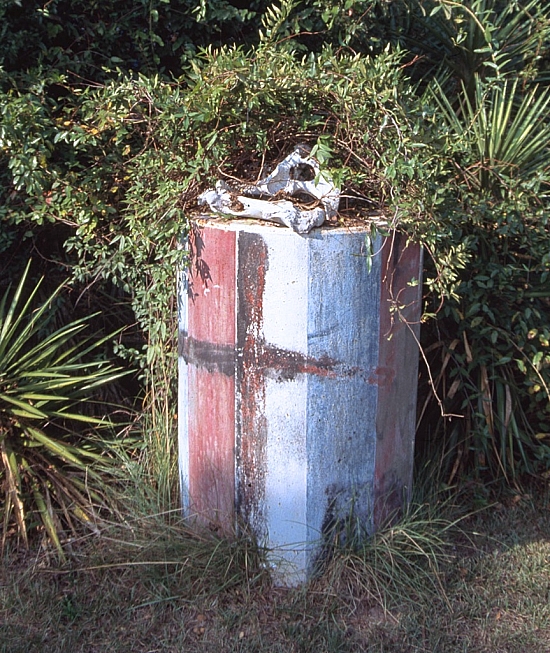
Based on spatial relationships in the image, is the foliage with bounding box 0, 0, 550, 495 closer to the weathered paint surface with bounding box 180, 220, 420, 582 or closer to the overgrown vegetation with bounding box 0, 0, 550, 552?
the overgrown vegetation with bounding box 0, 0, 550, 552

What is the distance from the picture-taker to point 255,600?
3414mm

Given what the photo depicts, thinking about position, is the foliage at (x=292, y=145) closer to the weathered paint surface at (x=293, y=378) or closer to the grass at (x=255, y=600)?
the weathered paint surface at (x=293, y=378)

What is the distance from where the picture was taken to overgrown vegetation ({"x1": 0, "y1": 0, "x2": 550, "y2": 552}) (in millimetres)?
3445

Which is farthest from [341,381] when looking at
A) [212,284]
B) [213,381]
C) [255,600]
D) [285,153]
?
[285,153]

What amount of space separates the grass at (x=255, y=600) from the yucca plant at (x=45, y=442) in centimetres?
21

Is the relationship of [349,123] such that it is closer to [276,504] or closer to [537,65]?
[276,504]

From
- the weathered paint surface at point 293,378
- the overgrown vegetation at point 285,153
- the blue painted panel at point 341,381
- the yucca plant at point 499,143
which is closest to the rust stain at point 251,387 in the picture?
the weathered paint surface at point 293,378

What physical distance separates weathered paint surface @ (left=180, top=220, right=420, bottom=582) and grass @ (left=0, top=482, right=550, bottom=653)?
0.14 m

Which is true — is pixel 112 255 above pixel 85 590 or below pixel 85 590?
above

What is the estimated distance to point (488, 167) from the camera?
13.4ft

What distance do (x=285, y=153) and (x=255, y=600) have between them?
74.2 inches

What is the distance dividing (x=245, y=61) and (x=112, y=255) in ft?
3.75

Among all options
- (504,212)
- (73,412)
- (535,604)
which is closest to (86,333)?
(73,412)

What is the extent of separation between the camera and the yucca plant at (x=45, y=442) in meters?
3.83
